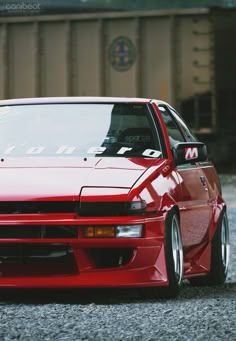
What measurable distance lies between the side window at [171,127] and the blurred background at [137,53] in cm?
1031

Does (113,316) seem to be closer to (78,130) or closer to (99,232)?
(99,232)

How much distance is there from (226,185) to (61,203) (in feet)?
40.0

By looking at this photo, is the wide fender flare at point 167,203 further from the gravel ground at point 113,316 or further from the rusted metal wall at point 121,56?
the rusted metal wall at point 121,56

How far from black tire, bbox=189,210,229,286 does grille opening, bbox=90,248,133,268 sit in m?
1.49

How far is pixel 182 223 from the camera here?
6875 mm

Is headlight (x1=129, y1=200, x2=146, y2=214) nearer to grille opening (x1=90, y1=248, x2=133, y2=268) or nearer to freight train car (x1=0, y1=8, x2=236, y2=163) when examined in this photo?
grille opening (x1=90, y1=248, x2=133, y2=268)

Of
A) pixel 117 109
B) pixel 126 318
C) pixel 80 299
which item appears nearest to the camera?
pixel 126 318

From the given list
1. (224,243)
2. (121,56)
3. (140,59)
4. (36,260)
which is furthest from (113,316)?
(121,56)

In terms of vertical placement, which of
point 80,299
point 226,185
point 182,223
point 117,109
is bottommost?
point 226,185

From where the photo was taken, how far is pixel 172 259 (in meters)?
6.35

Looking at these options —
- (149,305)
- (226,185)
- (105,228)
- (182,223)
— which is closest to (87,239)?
(105,228)

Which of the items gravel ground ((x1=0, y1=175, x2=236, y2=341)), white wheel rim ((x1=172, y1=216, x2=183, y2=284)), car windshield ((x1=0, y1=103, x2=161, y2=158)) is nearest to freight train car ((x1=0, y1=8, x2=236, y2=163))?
car windshield ((x1=0, y1=103, x2=161, y2=158))

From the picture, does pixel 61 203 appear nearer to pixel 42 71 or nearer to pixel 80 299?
pixel 80 299

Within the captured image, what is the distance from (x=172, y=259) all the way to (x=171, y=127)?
148cm
